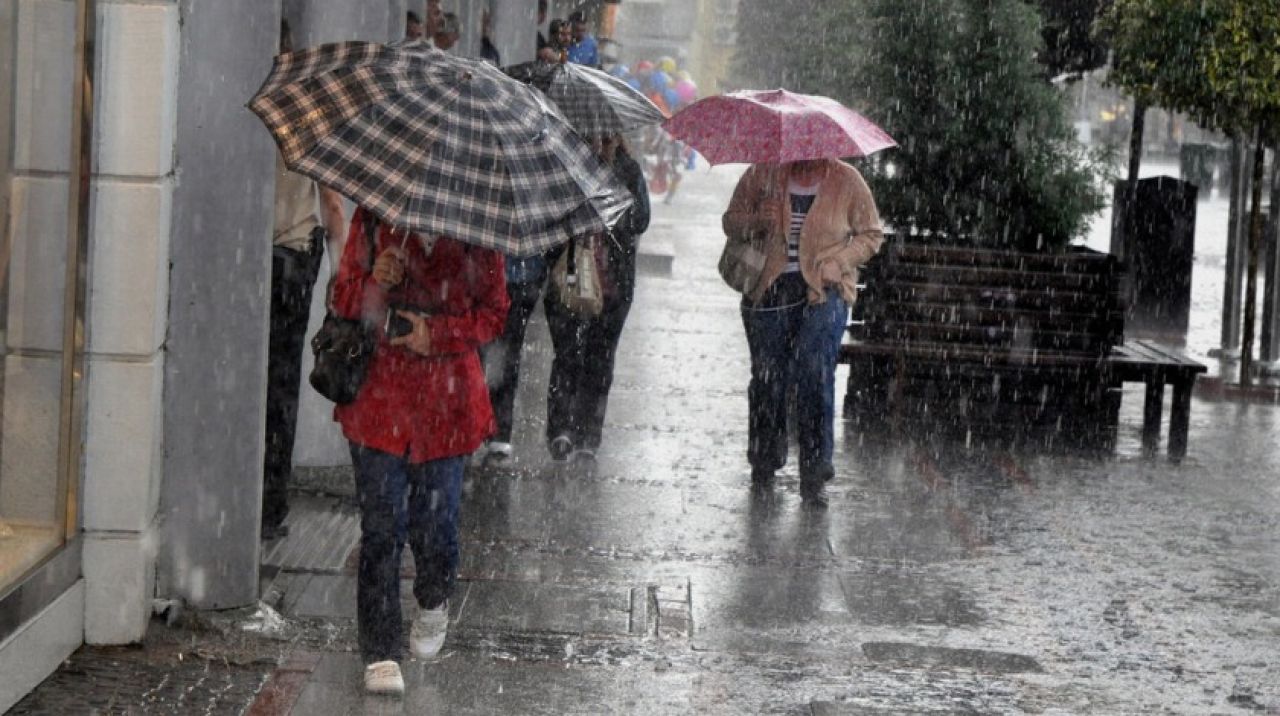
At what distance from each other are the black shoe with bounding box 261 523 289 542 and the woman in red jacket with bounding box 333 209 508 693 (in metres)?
2.00

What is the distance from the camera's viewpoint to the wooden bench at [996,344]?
11680mm

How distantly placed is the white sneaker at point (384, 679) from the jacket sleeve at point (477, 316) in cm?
98

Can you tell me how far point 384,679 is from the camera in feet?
20.0

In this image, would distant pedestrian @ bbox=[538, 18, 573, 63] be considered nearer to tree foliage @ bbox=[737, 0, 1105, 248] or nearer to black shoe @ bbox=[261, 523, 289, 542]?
tree foliage @ bbox=[737, 0, 1105, 248]

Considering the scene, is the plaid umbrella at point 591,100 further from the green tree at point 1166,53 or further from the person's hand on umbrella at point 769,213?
the green tree at point 1166,53

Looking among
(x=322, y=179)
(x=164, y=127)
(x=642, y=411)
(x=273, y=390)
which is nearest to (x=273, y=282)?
(x=273, y=390)

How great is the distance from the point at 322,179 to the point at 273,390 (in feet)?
8.41

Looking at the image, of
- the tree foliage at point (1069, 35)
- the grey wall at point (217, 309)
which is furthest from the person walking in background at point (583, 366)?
the tree foliage at point (1069, 35)

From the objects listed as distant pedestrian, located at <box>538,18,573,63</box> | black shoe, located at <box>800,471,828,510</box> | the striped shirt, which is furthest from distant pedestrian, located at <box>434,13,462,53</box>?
black shoe, located at <box>800,471,828,510</box>

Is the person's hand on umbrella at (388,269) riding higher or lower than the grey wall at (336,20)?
lower

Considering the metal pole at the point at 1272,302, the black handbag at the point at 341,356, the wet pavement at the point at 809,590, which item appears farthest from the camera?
the metal pole at the point at 1272,302

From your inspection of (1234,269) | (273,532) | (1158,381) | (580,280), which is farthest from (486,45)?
(273,532)

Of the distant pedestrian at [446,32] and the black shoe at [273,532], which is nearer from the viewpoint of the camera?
the black shoe at [273,532]

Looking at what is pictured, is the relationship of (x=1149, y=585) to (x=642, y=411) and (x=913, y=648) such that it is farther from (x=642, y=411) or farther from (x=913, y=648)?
(x=642, y=411)
